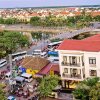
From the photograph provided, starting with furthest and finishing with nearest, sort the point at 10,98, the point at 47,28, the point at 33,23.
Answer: the point at 33,23 < the point at 47,28 < the point at 10,98

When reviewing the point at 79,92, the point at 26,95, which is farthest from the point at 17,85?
the point at 79,92

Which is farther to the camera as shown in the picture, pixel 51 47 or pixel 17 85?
pixel 51 47

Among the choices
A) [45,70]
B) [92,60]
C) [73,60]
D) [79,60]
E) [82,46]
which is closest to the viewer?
[92,60]

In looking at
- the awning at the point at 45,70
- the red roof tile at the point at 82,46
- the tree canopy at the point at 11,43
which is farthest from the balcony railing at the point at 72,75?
the tree canopy at the point at 11,43

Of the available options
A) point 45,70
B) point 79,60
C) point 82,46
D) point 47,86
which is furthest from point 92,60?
point 45,70

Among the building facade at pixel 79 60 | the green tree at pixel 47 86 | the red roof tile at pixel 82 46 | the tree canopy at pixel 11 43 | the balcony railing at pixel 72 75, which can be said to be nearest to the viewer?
the green tree at pixel 47 86

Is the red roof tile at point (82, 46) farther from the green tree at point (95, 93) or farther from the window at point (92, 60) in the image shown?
the green tree at point (95, 93)

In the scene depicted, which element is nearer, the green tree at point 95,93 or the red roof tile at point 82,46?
the green tree at point 95,93

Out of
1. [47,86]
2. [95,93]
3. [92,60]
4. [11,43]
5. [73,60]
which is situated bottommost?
[47,86]

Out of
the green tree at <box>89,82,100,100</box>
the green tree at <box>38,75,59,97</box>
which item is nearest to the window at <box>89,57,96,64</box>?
the green tree at <box>38,75,59,97</box>

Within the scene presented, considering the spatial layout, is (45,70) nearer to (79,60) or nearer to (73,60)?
(73,60)

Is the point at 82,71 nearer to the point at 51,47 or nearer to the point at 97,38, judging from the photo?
the point at 97,38
